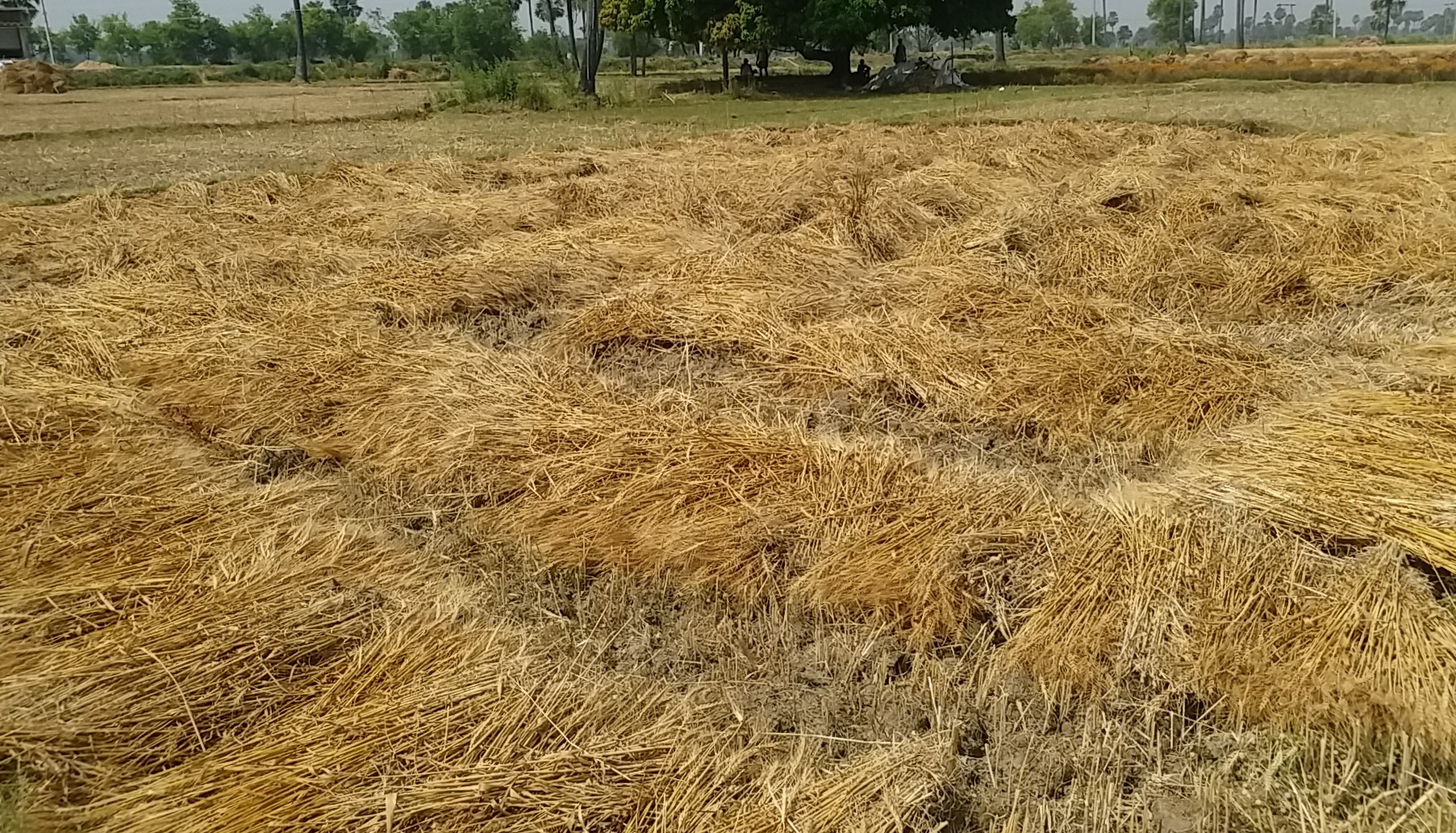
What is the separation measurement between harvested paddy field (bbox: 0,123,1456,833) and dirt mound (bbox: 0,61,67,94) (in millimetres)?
30918

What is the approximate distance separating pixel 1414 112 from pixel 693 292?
13.4 meters

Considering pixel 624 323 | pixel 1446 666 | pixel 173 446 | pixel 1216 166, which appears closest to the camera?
pixel 1446 666

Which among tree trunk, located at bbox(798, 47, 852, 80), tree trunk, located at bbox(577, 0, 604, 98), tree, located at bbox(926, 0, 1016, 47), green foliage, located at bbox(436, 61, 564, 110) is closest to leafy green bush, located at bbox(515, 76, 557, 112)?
green foliage, located at bbox(436, 61, 564, 110)

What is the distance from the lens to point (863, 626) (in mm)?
2895

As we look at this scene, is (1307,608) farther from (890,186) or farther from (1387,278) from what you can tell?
(890,186)

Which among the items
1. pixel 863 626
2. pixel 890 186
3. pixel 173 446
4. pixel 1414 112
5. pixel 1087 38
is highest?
pixel 1087 38

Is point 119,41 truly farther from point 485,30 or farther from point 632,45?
point 632,45

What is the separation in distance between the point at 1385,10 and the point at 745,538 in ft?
294

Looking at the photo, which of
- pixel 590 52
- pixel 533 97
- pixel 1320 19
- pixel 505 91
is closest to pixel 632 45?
pixel 590 52

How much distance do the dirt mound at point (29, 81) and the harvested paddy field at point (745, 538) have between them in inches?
1217

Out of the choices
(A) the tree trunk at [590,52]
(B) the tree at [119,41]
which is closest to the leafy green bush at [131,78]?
(A) the tree trunk at [590,52]

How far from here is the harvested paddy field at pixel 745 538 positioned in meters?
2.28

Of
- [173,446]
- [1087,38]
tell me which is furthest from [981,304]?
[1087,38]

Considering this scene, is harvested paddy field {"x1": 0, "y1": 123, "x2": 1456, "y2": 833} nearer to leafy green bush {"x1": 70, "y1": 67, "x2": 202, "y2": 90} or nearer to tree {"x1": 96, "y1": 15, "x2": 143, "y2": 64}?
leafy green bush {"x1": 70, "y1": 67, "x2": 202, "y2": 90}
